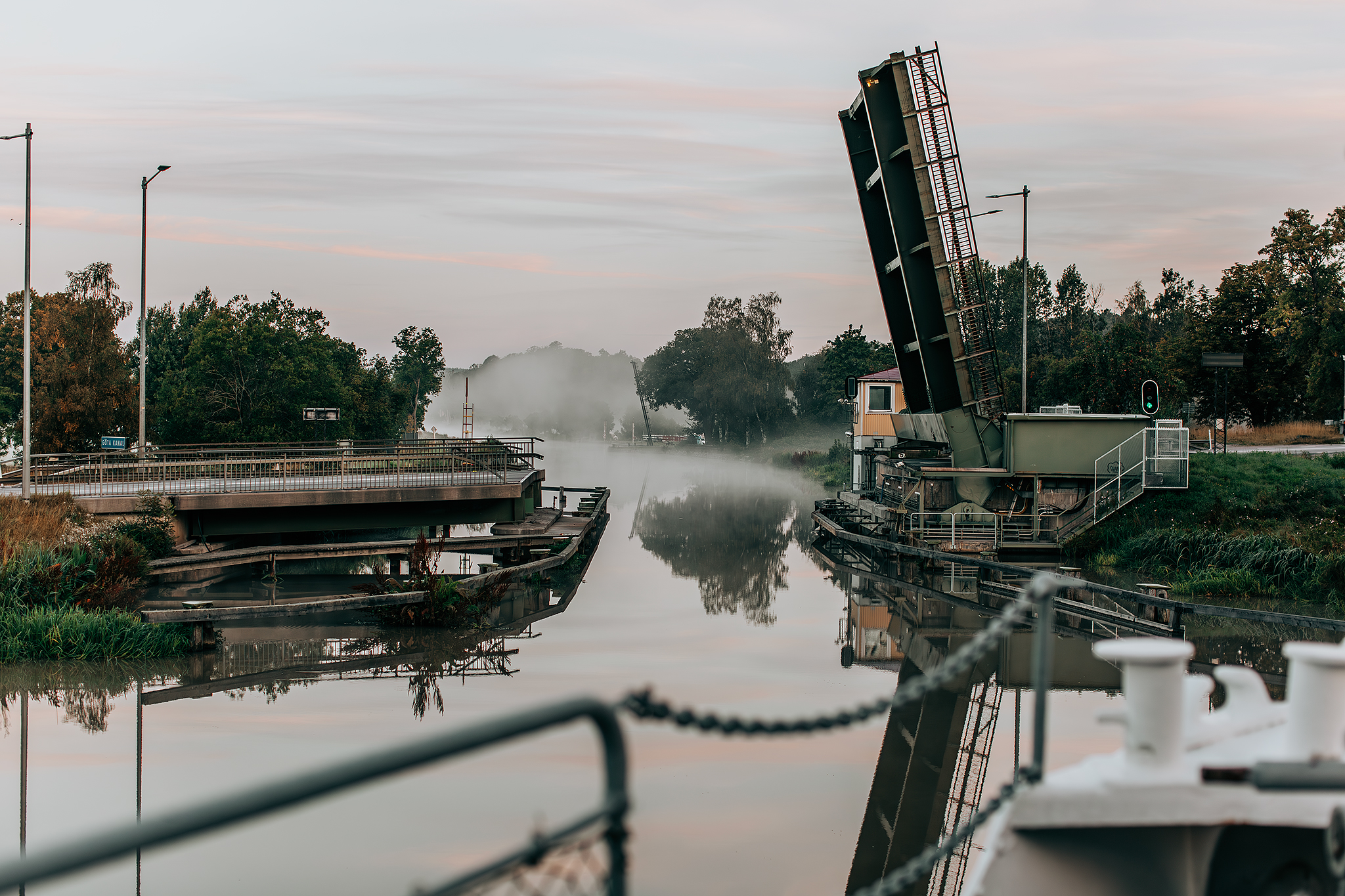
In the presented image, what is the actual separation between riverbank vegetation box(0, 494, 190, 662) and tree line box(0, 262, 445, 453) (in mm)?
14895

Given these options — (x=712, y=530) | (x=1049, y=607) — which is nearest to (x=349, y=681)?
(x=1049, y=607)

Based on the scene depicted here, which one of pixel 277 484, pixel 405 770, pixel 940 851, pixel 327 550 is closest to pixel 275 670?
pixel 327 550

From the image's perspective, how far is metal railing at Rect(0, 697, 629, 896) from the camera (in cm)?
158

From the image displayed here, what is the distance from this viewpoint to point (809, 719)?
3020 millimetres

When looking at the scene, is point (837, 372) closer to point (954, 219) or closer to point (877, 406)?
point (877, 406)

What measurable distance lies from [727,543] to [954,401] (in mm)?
9315

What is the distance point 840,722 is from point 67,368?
39.2 meters

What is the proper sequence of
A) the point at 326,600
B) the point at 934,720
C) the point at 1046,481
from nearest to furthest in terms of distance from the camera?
the point at 934,720
the point at 326,600
the point at 1046,481

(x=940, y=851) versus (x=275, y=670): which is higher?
(x=940, y=851)

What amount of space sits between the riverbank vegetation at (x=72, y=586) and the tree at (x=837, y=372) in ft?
210

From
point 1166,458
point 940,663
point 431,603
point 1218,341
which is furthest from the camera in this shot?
point 1218,341

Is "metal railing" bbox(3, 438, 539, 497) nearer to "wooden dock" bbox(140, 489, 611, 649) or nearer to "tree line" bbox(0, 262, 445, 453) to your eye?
"wooden dock" bbox(140, 489, 611, 649)

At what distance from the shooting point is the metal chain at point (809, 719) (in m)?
2.54

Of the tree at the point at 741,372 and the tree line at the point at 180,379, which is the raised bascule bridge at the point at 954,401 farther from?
the tree at the point at 741,372
